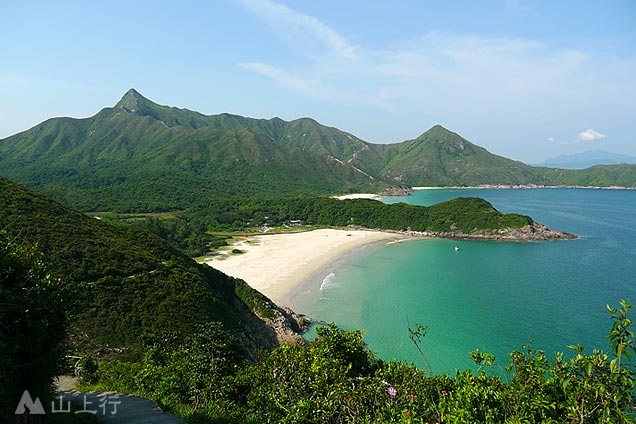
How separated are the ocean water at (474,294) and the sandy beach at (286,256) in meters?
3.77

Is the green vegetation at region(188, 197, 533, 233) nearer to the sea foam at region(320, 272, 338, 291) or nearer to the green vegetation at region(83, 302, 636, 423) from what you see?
the sea foam at region(320, 272, 338, 291)

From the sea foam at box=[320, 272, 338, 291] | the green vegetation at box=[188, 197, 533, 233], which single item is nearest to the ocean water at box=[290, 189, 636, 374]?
the sea foam at box=[320, 272, 338, 291]

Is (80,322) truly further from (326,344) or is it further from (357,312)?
(357,312)

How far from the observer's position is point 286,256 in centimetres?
7494

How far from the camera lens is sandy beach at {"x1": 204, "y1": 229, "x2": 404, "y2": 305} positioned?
189 ft

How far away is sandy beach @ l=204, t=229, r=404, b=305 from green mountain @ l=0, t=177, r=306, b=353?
14371mm

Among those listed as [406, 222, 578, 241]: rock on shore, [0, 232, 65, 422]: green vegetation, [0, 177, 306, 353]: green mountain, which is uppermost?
[0, 232, 65, 422]: green vegetation

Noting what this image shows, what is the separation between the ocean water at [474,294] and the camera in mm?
36688

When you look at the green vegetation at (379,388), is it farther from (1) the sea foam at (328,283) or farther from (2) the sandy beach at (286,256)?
(1) the sea foam at (328,283)

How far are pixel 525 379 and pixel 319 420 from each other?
5373mm

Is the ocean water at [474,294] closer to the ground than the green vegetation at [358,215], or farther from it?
closer to the ground

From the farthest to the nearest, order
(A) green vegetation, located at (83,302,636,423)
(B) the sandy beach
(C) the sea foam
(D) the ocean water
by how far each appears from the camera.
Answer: (B) the sandy beach, (C) the sea foam, (D) the ocean water, (A) green vegetation, located at (83,302,636,423)

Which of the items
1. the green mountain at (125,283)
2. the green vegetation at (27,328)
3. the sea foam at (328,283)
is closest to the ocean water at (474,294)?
the sea foam at (328,283)

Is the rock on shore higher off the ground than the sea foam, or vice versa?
the rock on shore
